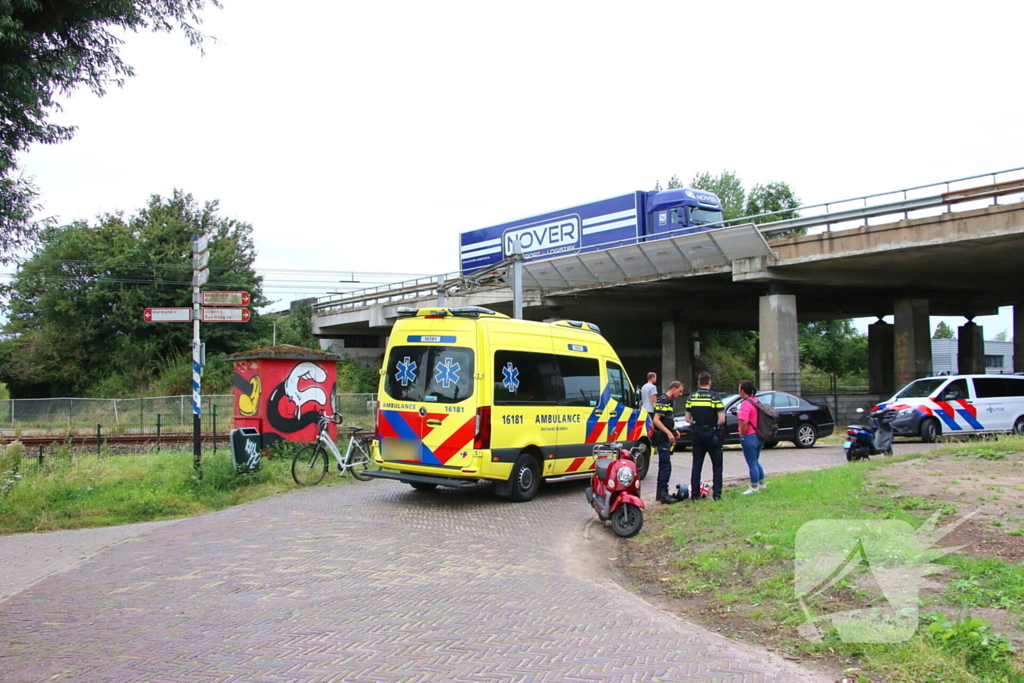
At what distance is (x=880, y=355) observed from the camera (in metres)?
38.6

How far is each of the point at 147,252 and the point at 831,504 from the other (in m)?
41.1

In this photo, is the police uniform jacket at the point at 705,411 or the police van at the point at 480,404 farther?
the police van at the point at 480,404

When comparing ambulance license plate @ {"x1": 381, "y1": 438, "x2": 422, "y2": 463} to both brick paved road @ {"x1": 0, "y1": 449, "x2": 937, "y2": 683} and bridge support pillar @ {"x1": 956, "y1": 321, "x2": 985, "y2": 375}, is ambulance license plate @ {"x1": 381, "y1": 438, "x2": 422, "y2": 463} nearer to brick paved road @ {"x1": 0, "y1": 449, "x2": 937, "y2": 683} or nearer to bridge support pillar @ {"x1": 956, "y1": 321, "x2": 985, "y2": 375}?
brick paved road @ {"x1": 0, "y1": 449, "x2": 937, "y2": 683}

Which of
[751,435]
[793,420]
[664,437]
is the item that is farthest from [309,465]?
[793,420]

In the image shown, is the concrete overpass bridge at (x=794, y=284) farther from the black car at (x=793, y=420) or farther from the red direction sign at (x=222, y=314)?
the red direction sign at (x=222, y=314)

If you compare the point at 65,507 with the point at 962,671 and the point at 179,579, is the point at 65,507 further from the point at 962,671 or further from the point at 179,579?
the point at 962,671

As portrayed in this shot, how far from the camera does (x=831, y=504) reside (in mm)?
8727

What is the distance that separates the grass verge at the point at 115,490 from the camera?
34.6 feet

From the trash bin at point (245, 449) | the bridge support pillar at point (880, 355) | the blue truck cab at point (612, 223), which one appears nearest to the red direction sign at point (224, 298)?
the trash bin at point (245, 449)

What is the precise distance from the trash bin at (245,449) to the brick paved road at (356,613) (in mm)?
2861

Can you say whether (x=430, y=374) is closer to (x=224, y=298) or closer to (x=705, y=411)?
(x=705, y=411)

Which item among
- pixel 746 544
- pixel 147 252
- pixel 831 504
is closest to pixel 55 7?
pixel 746 544

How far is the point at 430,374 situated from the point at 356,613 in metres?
5.29

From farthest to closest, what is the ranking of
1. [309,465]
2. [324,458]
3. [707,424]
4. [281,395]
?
[281,395]
[324,458]
[309,465]
[707,424]
